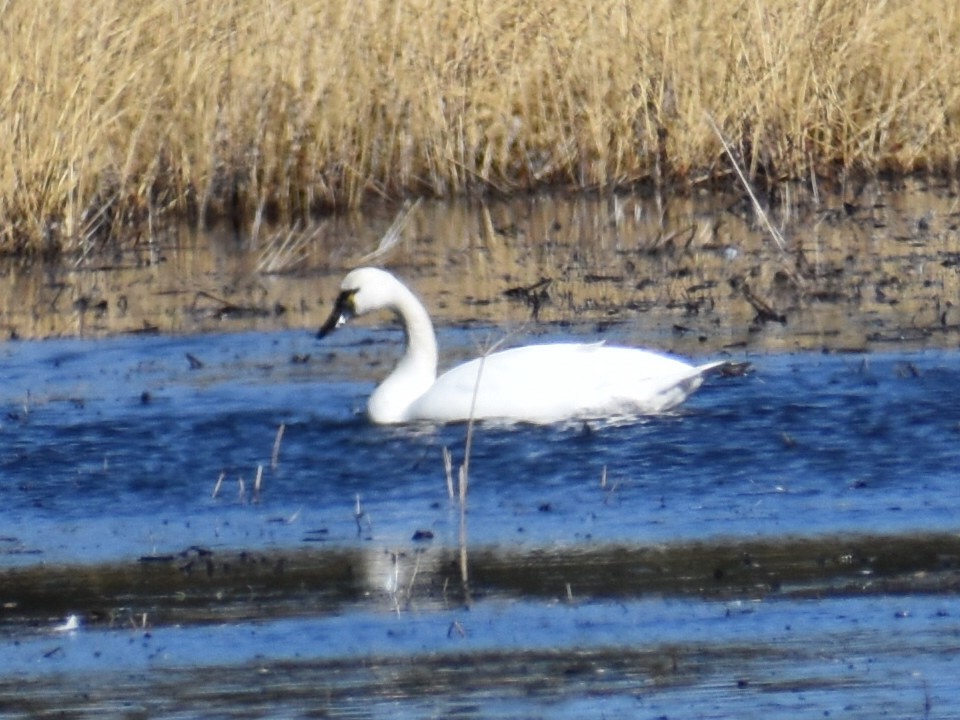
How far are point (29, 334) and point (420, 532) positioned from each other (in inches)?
194

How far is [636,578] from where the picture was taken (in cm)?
612

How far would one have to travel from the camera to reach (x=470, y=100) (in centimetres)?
1481

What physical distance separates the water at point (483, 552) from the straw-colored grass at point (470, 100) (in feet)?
15.4

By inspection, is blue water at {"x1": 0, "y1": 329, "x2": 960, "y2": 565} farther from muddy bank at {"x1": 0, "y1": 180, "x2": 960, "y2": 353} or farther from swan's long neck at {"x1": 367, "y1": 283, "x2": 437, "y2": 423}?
muddy bank at {"x1": 0, "y1": 180, "x2": 960, "y2": 353}

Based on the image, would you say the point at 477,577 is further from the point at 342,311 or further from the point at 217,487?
the point at 342,311

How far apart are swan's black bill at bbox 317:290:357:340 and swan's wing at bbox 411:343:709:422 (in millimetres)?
973

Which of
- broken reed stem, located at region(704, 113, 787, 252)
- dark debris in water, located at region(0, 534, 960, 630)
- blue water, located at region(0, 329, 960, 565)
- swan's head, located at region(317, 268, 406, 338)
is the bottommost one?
dark debris in water, located at region(0, 534, 960, 630)

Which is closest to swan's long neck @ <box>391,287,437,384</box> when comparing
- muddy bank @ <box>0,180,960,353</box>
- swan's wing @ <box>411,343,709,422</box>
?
swan's wing @ <box>411,343,709,422</box>

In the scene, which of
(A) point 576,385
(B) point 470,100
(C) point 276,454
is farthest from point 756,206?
(B) point 470,100

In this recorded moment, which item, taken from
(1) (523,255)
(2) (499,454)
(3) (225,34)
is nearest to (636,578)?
(2) (499,454)

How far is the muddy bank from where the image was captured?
1079 centimetres

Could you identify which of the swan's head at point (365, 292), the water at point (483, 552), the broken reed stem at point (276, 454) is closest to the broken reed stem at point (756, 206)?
the water at point (483, 552)

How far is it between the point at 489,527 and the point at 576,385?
1916 mm

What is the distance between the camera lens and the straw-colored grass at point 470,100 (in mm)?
14383
